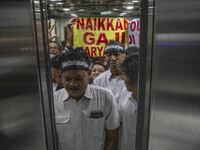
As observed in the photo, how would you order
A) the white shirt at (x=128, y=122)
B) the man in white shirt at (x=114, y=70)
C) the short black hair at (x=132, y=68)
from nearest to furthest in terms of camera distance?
the short black hair at (x=132, y=68)
the white shirt at (x=128, y=122)
the man in white shirt at (x=114, y=70)

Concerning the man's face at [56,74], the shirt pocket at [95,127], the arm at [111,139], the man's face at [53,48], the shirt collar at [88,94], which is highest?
the man's face at [53,48]

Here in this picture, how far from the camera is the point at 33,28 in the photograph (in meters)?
0.61

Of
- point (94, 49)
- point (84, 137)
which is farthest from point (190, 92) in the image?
point (94, 49)

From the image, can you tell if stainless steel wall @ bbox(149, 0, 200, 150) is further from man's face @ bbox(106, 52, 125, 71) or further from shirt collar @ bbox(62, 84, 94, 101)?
man's face @ bbox(106, 52, 125, 71)

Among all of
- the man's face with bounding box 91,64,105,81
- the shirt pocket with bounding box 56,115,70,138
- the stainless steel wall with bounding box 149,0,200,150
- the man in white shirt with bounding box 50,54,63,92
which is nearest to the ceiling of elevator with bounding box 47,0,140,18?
the man's face with bounding box 91,64,105,81

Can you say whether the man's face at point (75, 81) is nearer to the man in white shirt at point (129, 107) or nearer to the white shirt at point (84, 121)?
the white shirt at point (84, 121)

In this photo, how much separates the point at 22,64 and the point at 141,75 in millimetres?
475

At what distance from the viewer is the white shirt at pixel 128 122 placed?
1.07 metres

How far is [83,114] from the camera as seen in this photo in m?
1.09

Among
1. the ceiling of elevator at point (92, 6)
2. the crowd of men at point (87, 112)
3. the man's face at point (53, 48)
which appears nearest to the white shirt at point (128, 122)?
the crowd of men at point (87, 112)

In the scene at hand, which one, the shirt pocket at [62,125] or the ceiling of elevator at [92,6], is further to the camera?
the ceiling of elevator at [92,6]

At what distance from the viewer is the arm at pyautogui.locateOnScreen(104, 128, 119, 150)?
3.61 ft

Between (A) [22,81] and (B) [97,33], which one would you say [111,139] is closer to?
(A) [22,81]

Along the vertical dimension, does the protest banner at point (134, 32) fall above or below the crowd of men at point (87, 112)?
above
